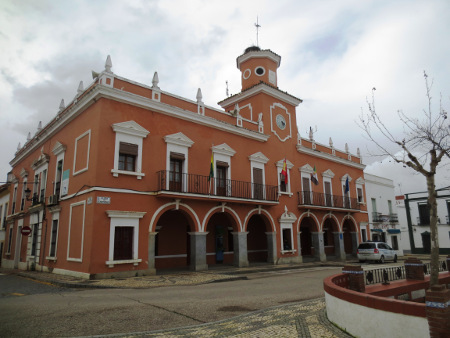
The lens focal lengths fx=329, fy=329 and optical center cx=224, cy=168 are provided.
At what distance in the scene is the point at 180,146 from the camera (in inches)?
663

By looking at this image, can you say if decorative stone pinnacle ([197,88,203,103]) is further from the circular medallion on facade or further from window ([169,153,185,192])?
the circular medallion on facade

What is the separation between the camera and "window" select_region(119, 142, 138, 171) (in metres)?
14.9

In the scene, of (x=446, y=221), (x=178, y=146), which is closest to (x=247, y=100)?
(x=178, y=146)

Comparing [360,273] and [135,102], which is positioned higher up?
[135,102]

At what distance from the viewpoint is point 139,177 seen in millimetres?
15062

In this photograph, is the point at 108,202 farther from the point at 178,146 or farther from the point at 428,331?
the point at 428,331

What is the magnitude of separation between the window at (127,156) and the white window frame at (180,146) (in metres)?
1.68

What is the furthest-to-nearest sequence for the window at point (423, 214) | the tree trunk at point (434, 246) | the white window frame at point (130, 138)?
the window at point (423, 214) → the white window frame at point (130, 138) → the tree trunk at point (434, 246)

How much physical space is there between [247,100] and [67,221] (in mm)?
14087

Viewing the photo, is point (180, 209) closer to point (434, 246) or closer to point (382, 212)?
point (434, 246)

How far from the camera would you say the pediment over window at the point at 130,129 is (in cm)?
1471

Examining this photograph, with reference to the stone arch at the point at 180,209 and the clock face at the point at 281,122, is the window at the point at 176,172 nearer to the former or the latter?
the stone arch at the point at 180,209

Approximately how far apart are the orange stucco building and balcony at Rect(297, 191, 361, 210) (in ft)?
0.39

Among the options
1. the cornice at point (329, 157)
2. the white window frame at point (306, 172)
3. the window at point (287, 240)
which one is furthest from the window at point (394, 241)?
the window at point (287, 240)
